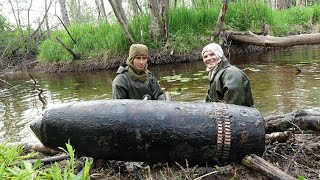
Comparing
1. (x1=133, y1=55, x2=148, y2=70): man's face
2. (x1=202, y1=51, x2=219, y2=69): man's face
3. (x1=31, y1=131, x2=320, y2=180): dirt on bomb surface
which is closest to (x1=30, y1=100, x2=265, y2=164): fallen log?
(x1=31, y1=131, x2=320, y2=180): dirt on bomb surface

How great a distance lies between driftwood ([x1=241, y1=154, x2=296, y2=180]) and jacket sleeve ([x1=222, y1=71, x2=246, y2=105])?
0.89m

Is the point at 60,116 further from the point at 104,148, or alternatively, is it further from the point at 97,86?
the point at 97,86

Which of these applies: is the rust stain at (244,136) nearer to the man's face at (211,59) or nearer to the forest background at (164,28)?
the man's face at (211,59)

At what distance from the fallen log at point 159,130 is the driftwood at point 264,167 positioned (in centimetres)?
7

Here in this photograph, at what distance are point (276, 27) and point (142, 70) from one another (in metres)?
11.0

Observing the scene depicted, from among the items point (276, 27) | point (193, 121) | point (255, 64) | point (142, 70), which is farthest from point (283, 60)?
point (193, 121)

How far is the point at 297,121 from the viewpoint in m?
3.27

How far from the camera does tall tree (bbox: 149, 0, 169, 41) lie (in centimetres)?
1216

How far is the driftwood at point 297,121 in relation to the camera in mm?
3187

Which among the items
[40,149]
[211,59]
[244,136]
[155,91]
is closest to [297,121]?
[244,136]

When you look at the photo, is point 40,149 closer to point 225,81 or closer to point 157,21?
point 225,81

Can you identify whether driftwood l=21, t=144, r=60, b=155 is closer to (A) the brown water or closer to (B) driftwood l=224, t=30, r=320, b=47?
(A) the brown water

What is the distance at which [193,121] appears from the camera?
2953 mm

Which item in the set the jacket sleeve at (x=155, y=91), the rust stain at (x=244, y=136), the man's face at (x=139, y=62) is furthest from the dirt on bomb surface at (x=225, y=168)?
the jacket sleeve at (x=155, y=91)
